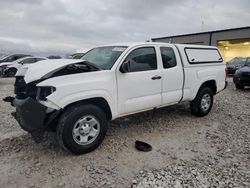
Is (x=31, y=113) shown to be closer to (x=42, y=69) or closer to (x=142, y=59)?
(x=42, y=69)

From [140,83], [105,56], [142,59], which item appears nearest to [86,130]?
[140,83]

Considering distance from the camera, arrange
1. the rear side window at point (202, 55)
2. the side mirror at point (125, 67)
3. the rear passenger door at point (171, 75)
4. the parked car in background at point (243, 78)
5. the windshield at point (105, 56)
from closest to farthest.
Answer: the side mirror at point (125, 67), the windshield at point (105, 56), the rear passenger door at point (171, 75), the rear side window at point (202, 55), the parked car in background at point (243, 78)

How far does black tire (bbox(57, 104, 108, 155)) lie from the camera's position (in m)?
3.69

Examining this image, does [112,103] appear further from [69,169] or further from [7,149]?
[7,149]

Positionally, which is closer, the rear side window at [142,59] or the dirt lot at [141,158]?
the dirt lot at [141,158]

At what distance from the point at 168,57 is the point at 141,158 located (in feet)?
7.93

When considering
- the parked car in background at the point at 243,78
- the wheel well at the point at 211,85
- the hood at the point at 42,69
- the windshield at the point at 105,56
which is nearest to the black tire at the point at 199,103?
the wheel well at the point at 211,85

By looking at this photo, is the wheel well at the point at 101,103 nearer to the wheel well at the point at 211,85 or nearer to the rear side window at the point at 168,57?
the rear side window at the point at 168,57

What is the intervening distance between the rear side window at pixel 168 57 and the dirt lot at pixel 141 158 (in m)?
1.39

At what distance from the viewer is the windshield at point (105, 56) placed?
14.8 feet

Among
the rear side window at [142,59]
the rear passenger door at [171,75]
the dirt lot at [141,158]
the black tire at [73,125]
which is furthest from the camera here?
the rear passenger door at [171,75]

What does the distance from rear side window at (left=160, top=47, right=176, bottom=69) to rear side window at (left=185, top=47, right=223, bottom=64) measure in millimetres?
572

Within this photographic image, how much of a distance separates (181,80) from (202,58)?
124cm

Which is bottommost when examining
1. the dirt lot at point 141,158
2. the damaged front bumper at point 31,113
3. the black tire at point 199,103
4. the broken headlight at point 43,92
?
the dirt lot at point 141,158
